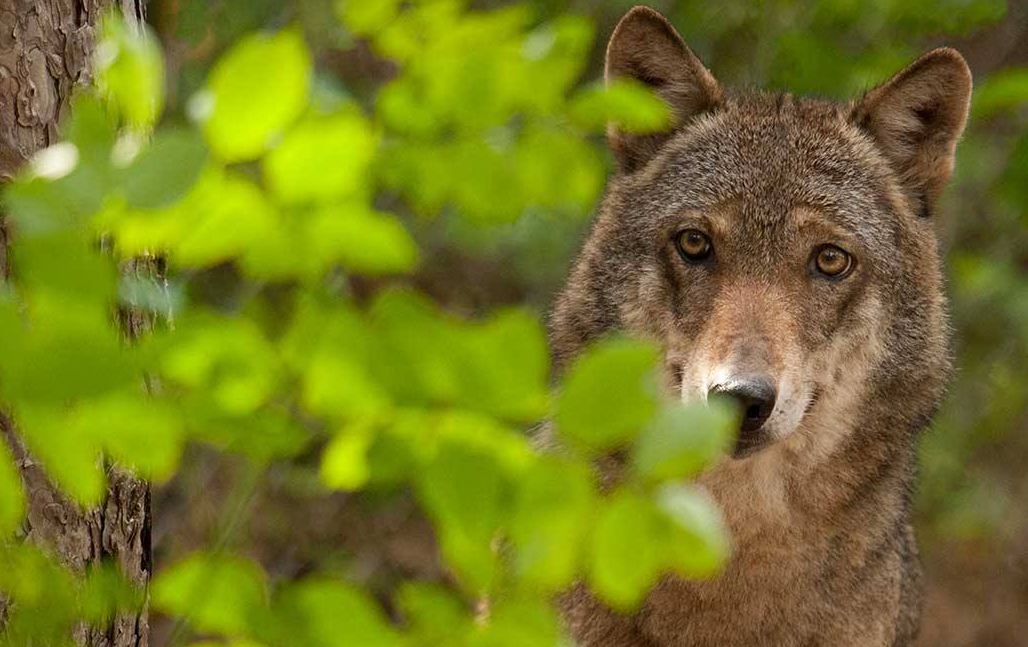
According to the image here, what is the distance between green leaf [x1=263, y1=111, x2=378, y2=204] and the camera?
1.15 m

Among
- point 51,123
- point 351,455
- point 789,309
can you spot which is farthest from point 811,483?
point 351,455

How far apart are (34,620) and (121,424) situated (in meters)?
0.24

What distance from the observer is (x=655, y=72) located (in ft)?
13.1

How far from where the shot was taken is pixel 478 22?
1.79 metres

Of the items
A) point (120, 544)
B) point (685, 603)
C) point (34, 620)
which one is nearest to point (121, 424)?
point (34, 620)

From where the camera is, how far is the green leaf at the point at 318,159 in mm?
1148

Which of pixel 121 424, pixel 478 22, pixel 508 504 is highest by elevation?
pixel 478 22

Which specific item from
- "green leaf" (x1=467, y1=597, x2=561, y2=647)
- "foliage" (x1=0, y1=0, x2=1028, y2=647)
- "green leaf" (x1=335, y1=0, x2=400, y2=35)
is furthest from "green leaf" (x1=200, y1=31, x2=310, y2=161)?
"green leaf" (x1=335, y1=0, x2=400, y2=35)

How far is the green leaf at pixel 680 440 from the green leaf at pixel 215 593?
0.39m

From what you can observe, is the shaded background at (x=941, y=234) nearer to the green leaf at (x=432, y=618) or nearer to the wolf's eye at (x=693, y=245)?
the wolf's eye at (x=693, y=245)

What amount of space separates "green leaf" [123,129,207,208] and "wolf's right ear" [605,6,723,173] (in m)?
2.91

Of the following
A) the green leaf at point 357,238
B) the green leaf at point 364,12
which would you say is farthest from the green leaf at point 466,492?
the green leaf at point 364,12

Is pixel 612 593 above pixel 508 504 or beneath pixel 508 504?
beneath

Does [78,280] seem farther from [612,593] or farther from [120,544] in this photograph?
[120,544]
